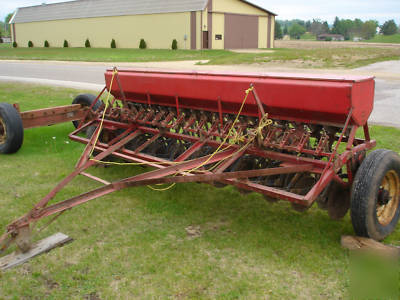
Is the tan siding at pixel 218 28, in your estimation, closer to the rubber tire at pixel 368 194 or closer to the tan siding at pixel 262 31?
the tan siding at pixel 262 31

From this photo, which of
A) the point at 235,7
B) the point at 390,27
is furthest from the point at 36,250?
the point at 390,27

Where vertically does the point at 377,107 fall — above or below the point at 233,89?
below

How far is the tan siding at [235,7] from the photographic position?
38.3 metres

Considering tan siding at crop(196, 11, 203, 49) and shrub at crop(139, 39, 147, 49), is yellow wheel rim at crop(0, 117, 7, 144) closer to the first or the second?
tan siding at crop(196, 11, 203, 49)

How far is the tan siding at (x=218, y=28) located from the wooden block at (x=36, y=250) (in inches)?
1456

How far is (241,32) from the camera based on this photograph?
135 ft

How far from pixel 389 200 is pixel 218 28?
122ft

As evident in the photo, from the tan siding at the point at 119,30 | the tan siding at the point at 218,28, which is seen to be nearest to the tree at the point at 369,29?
the tan siding at the point at 218,28

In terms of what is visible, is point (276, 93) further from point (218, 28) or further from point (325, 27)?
point (325, 27)

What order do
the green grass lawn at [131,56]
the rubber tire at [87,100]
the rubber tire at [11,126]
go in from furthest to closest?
the green grass lawn at [131,56]
the rubber tire at [87,100]
the rubber tire at [11,126]

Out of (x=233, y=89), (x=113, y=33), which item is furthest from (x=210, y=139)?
(x=113, y=33)

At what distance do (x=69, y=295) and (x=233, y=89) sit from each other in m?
2.74

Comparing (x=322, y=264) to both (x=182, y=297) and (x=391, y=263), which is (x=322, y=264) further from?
(x=182, y=297)

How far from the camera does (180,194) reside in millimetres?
5344
